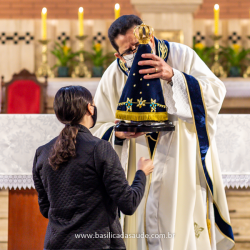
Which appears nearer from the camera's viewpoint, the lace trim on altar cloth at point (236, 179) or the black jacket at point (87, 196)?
the black jacket at point (87, 196)

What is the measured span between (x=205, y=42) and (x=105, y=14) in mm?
2279

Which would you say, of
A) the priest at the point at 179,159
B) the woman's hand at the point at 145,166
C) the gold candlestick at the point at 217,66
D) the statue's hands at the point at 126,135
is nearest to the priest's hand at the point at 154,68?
the priest at the point at 179,159

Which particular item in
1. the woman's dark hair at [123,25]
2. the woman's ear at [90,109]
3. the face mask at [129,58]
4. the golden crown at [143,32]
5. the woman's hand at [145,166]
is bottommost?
the woman's hand at [145,166]

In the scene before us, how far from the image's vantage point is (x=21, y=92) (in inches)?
211

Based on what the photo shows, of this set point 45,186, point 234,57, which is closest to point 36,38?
point 234,57

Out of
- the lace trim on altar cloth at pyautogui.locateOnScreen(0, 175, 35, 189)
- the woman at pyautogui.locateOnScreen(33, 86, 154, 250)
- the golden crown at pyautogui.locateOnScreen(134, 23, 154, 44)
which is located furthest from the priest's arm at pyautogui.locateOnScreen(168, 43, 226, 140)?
the lace trim on altar cloth at pyautogui.locateOnScreen(0, 175, 35, 189)

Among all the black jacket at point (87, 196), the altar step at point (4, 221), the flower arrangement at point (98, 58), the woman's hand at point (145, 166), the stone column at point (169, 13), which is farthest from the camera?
the flower arrangement at point (98, 58)

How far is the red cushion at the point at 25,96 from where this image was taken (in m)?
5.35

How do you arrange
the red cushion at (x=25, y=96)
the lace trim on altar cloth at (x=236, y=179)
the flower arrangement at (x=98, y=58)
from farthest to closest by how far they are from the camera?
the flower arrangement at (x=98, y=58) < the red cushion at (x=25, y=96) < the lace trim on altar cloth at (x=236, y=179)

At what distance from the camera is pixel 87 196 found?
64.6 inches

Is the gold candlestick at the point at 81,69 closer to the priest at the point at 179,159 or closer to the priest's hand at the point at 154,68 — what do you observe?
the priest at the point at 179,159

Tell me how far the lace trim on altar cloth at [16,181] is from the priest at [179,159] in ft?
2.79

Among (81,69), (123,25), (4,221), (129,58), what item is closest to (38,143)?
(4,221)

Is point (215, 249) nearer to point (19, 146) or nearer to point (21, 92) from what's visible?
point (19, 146)
